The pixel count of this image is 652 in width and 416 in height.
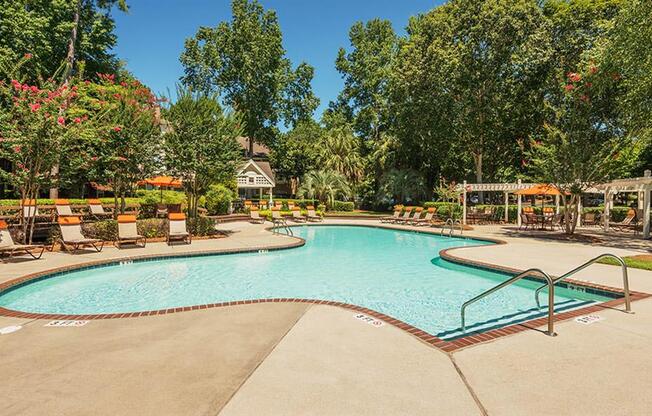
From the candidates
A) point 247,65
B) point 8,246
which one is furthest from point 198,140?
point 247,65

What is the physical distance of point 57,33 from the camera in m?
23.9

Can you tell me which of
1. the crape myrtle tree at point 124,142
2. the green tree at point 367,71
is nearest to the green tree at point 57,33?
the crape myrtle tree at point 124,142

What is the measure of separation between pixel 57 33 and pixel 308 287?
1018 inches

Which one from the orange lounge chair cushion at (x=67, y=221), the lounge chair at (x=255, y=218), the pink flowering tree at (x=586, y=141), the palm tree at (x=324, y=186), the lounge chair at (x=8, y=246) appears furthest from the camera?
the palm tree at (x=324, y=186)

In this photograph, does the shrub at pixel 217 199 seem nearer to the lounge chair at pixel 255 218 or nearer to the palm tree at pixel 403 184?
the lounge chair at pixel 255 218

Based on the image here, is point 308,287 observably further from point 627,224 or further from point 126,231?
point 627,224

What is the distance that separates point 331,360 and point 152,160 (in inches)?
570

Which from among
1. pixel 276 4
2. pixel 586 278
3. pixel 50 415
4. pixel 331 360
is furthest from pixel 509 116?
pixel 50 415

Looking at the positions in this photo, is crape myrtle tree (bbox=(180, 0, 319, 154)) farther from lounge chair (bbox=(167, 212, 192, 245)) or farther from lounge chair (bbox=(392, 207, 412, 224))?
lounge chair (bbox=(167, 212, 192, 245))

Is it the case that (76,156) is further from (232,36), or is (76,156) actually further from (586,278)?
(232,36)

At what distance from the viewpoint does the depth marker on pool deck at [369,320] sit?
17.6 feet

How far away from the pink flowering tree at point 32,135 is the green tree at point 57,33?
8642 mm

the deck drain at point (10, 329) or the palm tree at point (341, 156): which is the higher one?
the palm tree at point (341, 156)

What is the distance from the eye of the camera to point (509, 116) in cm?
3244
